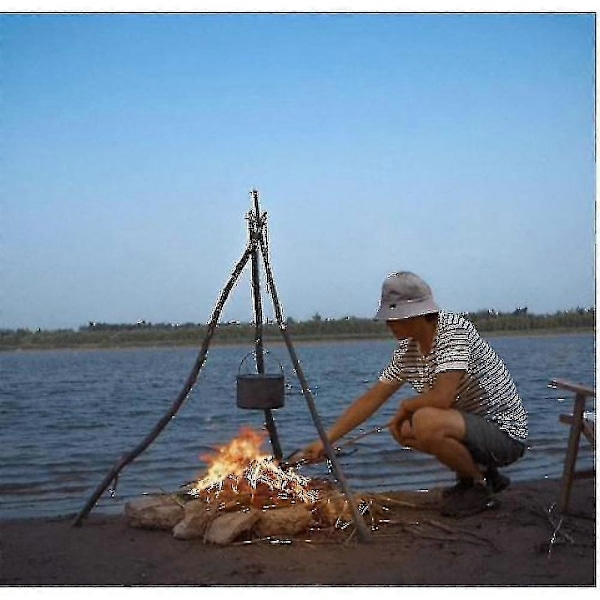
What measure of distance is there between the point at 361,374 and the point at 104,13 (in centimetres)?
1413

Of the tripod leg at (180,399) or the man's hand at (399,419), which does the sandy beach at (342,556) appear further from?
the man's hand at (399,419)

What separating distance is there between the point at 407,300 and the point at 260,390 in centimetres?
88

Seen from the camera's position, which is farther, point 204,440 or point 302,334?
point 204,440

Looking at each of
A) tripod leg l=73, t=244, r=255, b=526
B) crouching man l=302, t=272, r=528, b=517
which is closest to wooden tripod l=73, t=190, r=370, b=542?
tripod leg l=73, t=244, r=255, b=526

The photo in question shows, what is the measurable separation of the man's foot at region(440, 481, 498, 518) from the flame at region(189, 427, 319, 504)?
67cm

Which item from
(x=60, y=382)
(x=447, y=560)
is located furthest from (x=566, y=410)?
(x=60, y=382)

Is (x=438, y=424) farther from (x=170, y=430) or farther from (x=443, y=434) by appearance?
(x=170, y=430)

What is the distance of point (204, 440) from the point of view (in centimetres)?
925

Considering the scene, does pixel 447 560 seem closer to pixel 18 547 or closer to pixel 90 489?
pixel 18 547

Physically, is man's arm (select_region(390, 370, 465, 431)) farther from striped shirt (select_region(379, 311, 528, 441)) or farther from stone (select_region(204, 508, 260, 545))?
stone (select_region(204, 508, 260, 545))

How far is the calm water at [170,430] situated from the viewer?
21.7ft

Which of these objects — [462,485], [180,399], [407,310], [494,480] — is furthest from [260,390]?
[494,480]

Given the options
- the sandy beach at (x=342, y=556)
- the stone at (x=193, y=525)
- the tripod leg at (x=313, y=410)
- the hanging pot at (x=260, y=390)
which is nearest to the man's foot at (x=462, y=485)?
the sandy beach at (x=342, y=556)

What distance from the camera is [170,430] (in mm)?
10148
